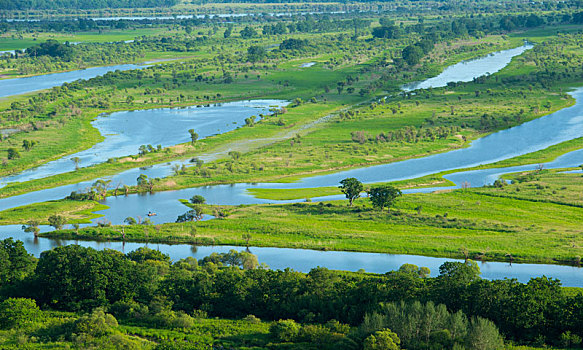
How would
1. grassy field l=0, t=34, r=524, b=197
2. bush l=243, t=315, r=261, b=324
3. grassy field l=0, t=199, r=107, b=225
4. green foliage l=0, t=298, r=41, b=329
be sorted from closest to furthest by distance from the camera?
green foliage l=0, t=298, r=41, b=329 < bush l=243, t=315, r=261, b=324 < grassy field l=0, t=199, r=107, b=225 < grassy field l=0, t=34, r=524, b=197

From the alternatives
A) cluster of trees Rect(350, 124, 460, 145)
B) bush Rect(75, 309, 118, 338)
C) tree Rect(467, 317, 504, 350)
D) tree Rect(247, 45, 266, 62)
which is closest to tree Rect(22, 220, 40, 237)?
bush Rect(75, 309, 118, 338)

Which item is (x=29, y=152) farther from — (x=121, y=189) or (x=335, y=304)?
(x=335, y=304)

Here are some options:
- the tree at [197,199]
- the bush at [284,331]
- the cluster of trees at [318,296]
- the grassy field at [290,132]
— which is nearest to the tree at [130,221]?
the tree at [197,199]

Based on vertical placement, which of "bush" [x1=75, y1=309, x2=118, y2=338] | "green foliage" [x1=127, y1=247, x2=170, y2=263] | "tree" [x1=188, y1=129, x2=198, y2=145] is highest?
"tree" [x1=188, y1=129, x2=198, y2=145]

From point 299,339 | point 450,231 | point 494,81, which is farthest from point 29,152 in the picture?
point 494,81

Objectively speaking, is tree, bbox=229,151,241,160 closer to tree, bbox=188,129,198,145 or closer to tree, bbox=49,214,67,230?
tree, bbox=188,129,198,145

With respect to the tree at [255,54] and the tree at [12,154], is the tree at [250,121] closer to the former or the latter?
the tree at [12,154]

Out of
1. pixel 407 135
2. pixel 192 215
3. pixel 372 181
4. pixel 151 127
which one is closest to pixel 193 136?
pixel 151 127
